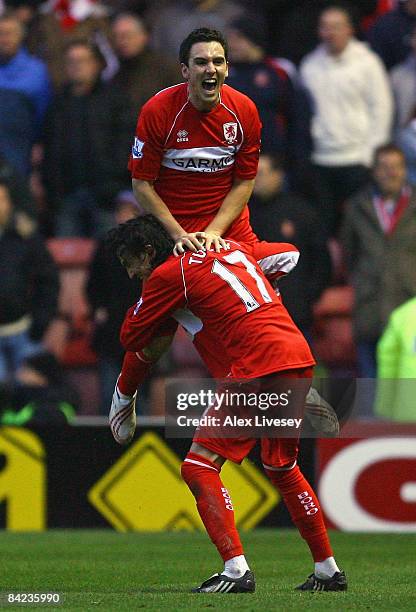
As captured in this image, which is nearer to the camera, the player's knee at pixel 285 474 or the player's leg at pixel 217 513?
the player's leg at pixel 217 513

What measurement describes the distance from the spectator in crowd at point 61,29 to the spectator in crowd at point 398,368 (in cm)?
446

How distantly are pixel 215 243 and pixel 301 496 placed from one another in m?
1.30

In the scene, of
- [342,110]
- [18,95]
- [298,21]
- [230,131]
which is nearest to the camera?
[230,131]

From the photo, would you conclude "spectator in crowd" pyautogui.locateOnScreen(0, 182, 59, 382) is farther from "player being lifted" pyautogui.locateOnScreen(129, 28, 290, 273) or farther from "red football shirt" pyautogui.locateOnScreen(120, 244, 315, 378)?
"red football shirt" pyautogui.locateOnScreen(120, 244, 315, 378)

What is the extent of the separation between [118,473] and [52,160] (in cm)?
339

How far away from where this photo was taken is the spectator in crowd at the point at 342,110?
12.9m

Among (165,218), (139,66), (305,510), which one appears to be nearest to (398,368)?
(139,66)

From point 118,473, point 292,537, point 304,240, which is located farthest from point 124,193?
point 292,537

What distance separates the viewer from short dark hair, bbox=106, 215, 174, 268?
691 cm

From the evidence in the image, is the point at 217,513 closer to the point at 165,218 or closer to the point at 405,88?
the point at 165,218

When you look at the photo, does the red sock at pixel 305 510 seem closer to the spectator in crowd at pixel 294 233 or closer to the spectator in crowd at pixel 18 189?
the spectator in crowd at pixel 294 233

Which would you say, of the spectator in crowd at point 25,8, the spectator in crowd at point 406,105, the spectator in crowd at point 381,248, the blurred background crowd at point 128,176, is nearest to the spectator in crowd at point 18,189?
the blurred background crowd at point 128,176

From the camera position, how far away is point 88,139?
42.2 feet

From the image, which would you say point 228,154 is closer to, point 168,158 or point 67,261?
point 168,158
